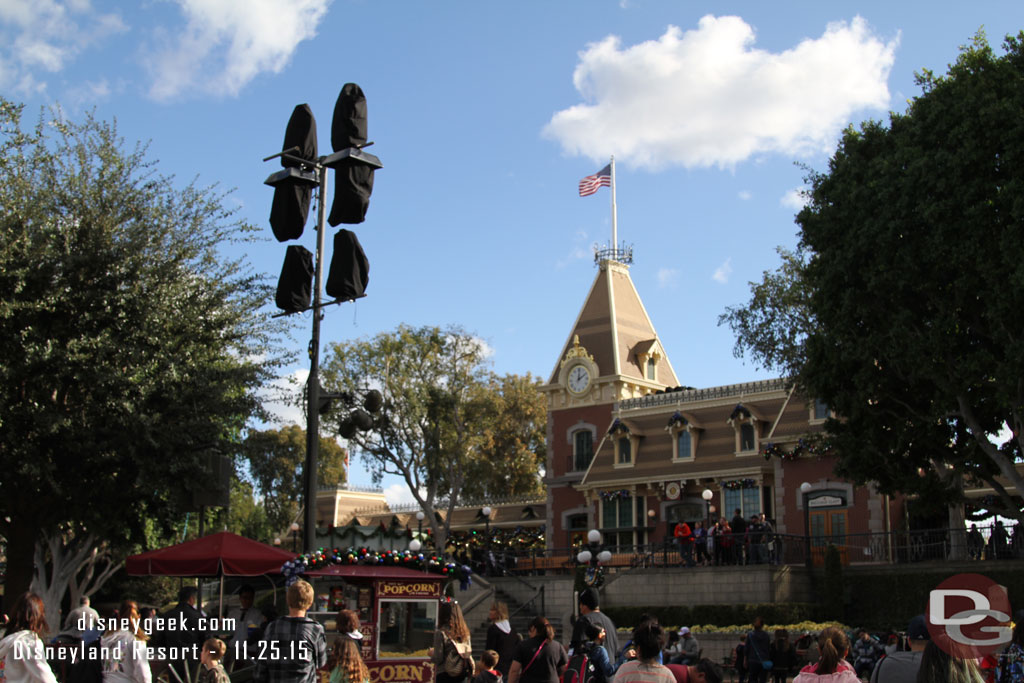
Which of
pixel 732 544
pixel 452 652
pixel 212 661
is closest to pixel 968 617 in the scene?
pixel 452 652

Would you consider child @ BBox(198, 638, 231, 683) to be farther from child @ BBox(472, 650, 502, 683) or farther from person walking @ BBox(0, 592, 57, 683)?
child @ BBox(472, 650, 502, 683)

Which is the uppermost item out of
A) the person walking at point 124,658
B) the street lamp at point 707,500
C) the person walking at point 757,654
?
the street lamp at point 707,500

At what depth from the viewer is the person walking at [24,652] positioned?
271 inches

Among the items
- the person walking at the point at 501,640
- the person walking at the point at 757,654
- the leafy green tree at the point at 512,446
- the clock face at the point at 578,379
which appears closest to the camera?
the person walking at the point at 501,640

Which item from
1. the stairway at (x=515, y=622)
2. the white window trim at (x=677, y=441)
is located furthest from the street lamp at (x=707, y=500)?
the stairway at (x=515, y=622)

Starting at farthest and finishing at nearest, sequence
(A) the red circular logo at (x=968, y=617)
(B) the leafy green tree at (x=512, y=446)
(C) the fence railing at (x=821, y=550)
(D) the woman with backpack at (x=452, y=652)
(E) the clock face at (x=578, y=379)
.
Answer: (B) the leafy green tree at (x=512, y=446) → (E) the clock face at (x=578, y=379) → (C) the fence railing at (x=821, y=550) → (D) the woman with backpack at (x=452, y=652) → (A) the red circular logo at (x=968, y=617)

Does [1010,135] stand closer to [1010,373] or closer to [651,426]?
[1010,373]

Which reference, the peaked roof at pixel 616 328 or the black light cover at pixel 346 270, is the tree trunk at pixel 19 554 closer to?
the black light cover at pixel 346 270

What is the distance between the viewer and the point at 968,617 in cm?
620

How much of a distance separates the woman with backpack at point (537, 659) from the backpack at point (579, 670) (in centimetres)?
16

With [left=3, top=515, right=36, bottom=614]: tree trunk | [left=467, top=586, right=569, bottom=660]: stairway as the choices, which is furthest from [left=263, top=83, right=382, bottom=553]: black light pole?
[left=467, top=586, right=569, bottom=660]: stairway

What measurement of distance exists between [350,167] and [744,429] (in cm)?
2644

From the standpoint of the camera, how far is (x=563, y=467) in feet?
140

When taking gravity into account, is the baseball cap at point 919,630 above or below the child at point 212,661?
above
